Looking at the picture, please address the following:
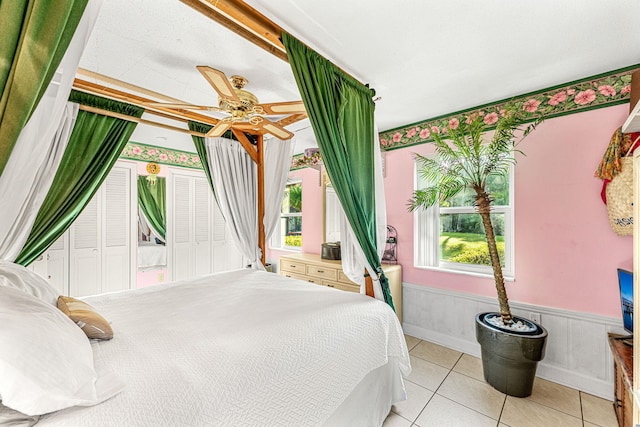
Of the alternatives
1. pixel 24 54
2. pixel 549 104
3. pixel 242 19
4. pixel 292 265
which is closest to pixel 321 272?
pixel 292 265

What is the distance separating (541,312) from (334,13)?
9.45ft

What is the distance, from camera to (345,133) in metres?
1.78

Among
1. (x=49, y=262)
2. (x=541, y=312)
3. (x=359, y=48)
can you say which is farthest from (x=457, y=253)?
(x=49, y=262)

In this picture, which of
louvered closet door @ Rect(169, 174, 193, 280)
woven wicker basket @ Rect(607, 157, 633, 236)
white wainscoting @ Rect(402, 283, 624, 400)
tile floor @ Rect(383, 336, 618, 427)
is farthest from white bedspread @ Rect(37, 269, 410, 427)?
louvered closet door @ Rect(169, 174, 193, 280)

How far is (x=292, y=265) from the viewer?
3734 millimetres

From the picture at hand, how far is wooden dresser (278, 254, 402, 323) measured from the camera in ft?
9.84

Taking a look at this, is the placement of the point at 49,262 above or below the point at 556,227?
below

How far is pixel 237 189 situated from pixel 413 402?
2501mm

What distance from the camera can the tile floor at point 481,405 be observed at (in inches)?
69.7

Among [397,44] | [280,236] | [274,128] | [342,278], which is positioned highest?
[397,44]

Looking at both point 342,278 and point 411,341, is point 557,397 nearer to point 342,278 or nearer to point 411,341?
point 411,341

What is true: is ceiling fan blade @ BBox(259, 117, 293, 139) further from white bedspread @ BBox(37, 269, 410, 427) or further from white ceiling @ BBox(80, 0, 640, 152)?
white bedspread @ BBox(37, 269, 410, 427)

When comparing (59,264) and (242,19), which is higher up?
(242,19)

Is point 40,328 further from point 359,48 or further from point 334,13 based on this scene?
point 359,48
